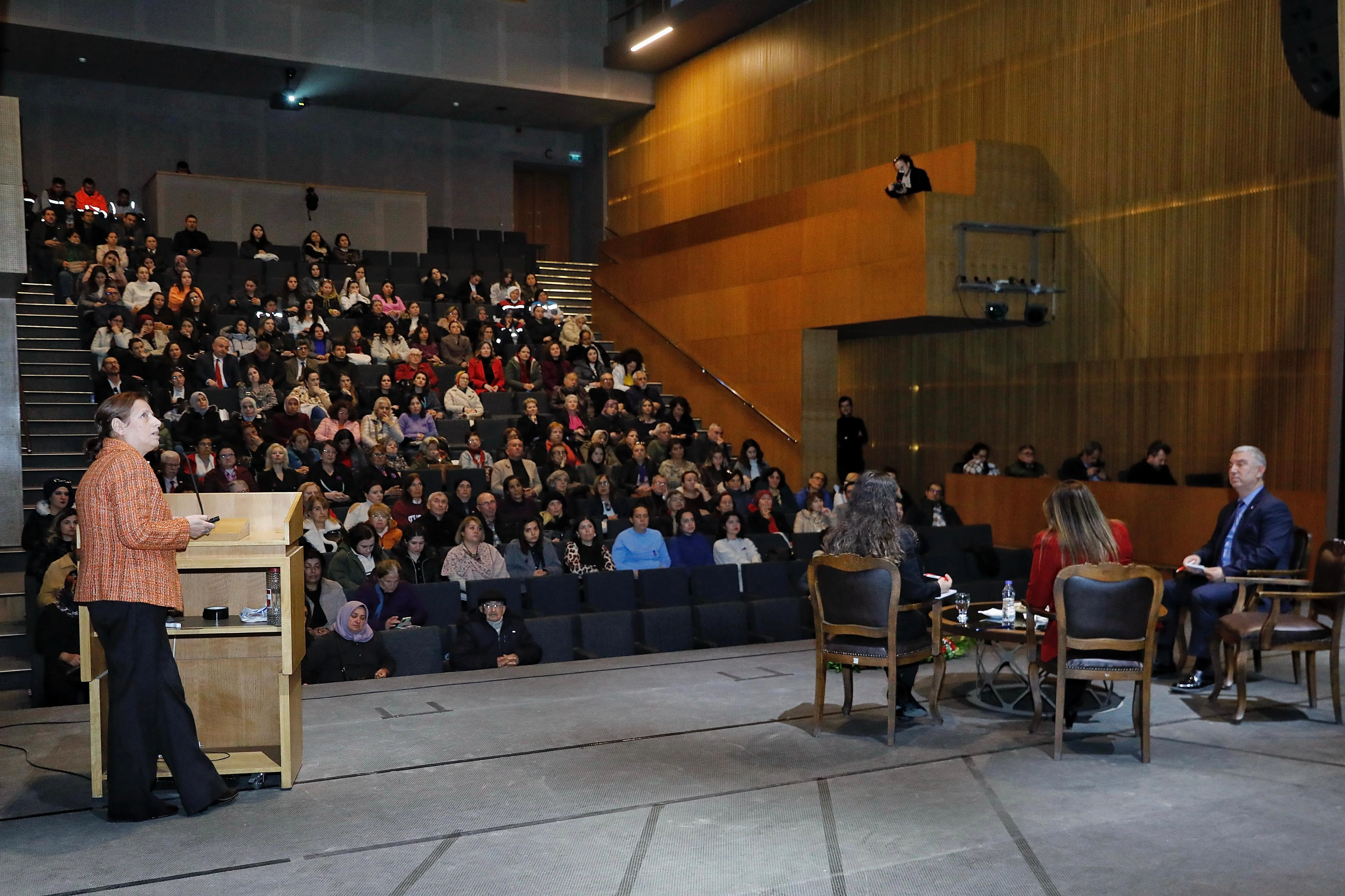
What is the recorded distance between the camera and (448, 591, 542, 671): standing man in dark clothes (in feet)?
19.3

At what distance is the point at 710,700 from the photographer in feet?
16.5

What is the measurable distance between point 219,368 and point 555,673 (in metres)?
5.39

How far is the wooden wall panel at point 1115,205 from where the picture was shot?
8594 millimetres

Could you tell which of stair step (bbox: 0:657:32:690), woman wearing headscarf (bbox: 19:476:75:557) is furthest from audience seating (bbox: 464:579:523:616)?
woman wearing headscarf (bbox: 19:476:75:557)

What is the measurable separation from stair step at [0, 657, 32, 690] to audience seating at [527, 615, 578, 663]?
2471 mm

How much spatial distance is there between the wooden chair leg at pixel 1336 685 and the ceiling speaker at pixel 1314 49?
330 cm

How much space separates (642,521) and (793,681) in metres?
2.45

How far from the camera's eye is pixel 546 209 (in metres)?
18.2

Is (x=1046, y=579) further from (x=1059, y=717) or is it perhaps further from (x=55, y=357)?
(x=55, y=357)

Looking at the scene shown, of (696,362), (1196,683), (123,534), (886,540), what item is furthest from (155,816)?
(696,362)

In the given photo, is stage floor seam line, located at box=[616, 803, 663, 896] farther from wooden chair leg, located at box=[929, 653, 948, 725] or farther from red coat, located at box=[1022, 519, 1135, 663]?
red coat, located at box=[1022, 519, 1135, 663]

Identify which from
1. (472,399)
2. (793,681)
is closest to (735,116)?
(472,399)

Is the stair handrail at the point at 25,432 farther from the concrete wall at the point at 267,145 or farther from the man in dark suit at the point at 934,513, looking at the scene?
the man in dark suit at the point at 934,513

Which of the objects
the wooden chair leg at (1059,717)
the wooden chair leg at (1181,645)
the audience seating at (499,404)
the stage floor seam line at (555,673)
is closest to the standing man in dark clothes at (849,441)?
the audience seating at (499,404)
